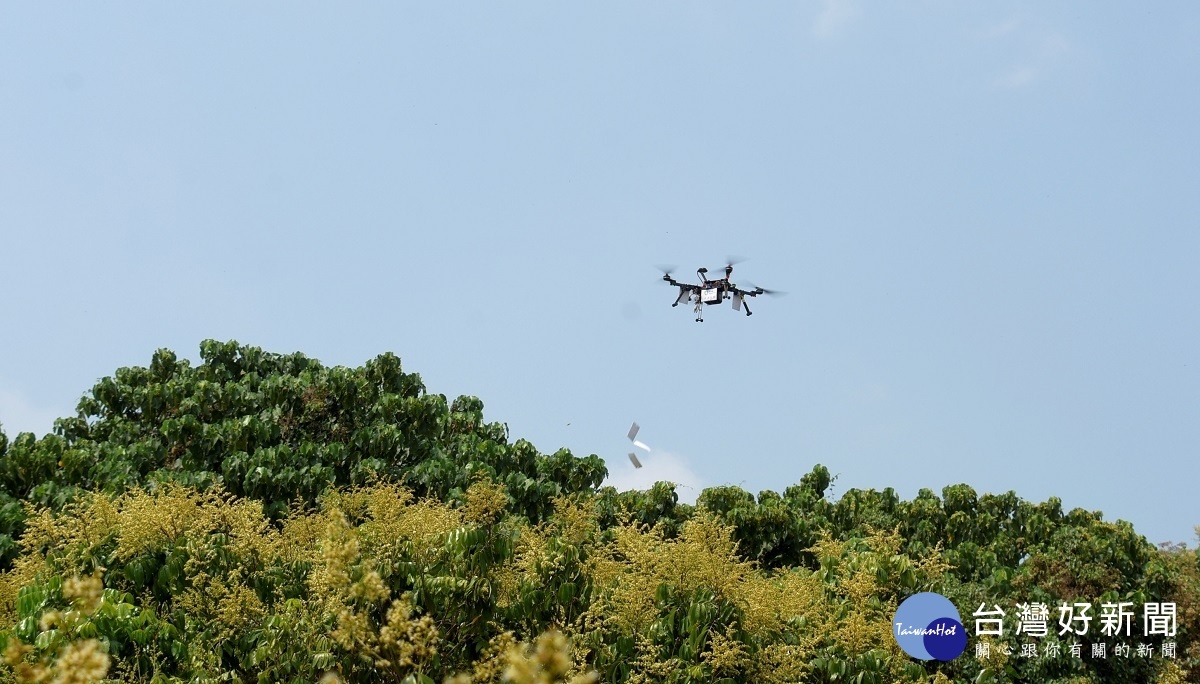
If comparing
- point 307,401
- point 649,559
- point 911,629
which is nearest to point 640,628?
point 649,559

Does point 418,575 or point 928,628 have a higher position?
point 928,628

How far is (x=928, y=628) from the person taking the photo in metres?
10.4

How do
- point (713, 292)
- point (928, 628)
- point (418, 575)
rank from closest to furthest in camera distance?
point (418, 575) → point (928, 628) → point (713, 292)

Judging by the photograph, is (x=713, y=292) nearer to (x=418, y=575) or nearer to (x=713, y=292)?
(x=713, y=292)

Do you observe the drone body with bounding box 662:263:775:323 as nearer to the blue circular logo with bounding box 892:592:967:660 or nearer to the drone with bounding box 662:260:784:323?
the drone with bounding box 662:260:784:323

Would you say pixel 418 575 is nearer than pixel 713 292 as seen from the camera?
Yes

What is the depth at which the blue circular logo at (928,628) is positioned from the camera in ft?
33.0

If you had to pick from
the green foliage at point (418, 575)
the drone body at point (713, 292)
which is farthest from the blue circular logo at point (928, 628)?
the drone body at point (713, 292)

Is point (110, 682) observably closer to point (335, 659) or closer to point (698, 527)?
point (335, 659)

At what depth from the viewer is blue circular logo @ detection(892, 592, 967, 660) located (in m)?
10.1

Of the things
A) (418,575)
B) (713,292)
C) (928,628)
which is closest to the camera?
→ (418,575)

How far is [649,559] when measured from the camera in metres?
8.87

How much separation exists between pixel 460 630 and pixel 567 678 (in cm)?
104

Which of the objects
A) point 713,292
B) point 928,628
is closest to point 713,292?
point 713,292
